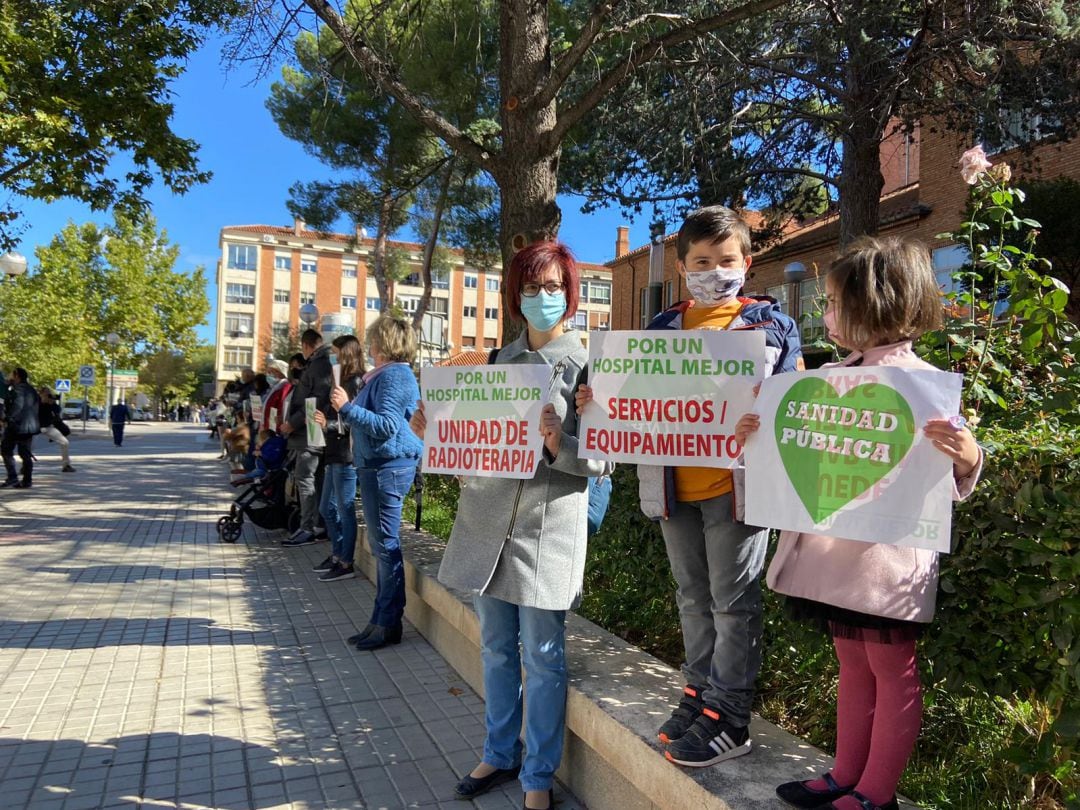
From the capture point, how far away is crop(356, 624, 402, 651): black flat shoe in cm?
469

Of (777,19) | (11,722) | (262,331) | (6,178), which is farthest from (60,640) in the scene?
(262,331)

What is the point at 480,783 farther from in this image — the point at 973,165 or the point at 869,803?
the point at 973,165

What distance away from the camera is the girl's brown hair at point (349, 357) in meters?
5.93

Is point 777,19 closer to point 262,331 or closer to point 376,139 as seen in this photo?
point 376,139

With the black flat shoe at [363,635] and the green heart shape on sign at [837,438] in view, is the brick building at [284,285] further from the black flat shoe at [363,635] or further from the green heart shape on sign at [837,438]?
the green heart shape on sign at [837,438]

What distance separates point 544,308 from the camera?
112 inches

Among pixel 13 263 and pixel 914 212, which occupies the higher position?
pixel 914 212

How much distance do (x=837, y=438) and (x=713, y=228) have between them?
0.82 m

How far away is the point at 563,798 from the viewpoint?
2949mm

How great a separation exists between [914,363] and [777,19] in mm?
8823

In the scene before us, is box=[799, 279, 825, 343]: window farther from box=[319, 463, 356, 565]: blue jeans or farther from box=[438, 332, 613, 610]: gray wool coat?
box=[319, 463, 356, 565]: blue jeans

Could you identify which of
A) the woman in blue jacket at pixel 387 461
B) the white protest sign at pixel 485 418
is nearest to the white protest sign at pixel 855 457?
the white protest sign at pixel 485 418

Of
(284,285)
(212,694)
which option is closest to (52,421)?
(212,694)

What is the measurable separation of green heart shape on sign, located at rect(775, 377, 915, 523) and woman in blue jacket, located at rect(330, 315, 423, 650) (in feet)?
9.55
